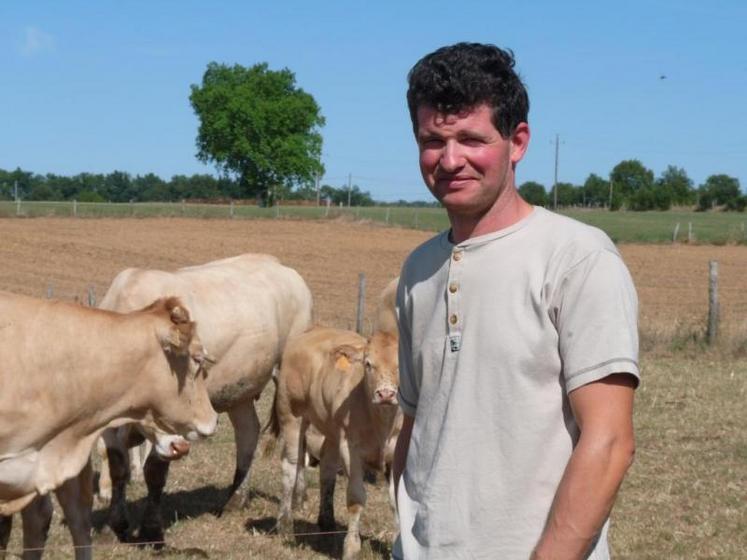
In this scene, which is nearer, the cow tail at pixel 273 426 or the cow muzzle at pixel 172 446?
the cow muzzle at pixel 172 446

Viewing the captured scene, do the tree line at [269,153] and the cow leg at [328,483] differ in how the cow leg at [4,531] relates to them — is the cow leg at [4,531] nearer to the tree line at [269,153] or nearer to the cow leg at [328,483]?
the cow leg at [328,483]

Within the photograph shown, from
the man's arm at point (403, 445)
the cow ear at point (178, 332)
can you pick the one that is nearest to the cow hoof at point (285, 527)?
the cow ear at point (178, 332)

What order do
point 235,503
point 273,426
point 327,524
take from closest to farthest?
point 327,524 < point 235,503 < point 273,426

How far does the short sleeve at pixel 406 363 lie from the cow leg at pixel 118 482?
5436 millimetres

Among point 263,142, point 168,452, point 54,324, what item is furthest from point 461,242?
point 263,142

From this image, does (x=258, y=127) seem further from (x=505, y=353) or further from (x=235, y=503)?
(x=505, y=353)

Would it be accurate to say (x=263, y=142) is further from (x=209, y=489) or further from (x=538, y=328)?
(x=538, y=328)

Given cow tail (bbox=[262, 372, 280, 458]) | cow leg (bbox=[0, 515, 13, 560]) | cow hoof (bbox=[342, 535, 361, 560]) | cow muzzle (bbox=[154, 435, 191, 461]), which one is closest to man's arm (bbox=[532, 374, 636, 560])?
cow muzzle (bbox=[154, 435, 191, 461])

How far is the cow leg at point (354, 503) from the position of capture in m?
7.70

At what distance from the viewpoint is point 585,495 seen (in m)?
2.52

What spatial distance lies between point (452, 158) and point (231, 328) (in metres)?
6.58

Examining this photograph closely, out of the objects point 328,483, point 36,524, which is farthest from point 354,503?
point 36,524

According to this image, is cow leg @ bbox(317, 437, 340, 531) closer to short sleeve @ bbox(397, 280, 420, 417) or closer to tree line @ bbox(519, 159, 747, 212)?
short sleeve @ bbox(397, 280, 420, 417)

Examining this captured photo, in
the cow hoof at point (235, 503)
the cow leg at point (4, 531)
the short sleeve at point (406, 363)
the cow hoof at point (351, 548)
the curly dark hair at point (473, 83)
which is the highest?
the curly dark hair at point (473, 83)
